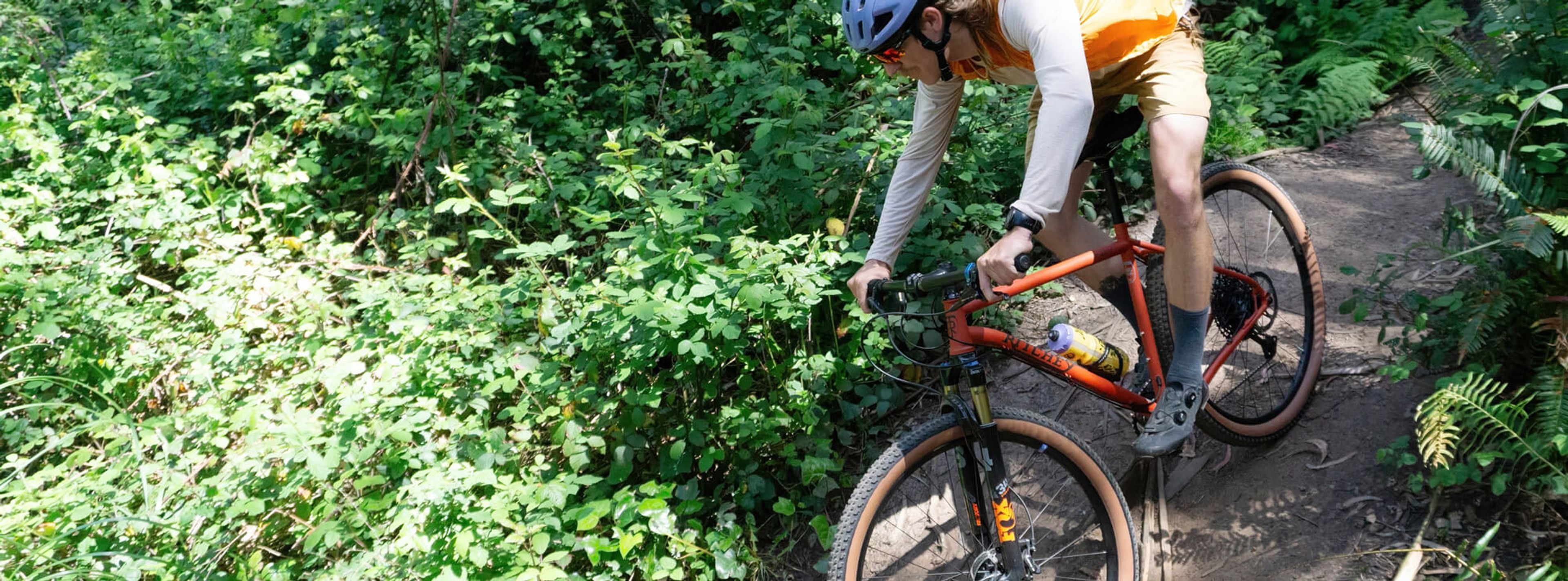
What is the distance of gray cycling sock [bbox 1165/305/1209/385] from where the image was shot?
2916mm

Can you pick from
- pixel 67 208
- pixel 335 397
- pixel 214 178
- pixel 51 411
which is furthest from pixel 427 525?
pixel 67 208

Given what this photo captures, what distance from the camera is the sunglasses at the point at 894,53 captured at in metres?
2.53

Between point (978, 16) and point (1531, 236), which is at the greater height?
point (978, 16)

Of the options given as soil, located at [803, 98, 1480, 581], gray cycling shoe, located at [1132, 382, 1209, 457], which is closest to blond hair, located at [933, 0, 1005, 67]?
gray cycling shoe, located at [1132, 382, 1209, 457]

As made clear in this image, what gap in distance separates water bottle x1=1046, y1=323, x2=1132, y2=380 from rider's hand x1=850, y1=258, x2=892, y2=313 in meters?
0.59

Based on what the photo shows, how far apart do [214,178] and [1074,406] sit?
17.7 feet

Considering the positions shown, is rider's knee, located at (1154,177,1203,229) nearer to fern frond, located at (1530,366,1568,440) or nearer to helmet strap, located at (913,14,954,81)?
helmet strap, located at (913,14,954,81)

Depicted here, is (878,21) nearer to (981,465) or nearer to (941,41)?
(941,41)

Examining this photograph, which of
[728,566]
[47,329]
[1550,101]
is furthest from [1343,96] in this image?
[47,329]

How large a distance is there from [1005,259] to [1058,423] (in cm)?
82

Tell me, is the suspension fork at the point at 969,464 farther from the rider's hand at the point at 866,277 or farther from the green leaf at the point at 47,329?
the green leaf at the point at 47,329

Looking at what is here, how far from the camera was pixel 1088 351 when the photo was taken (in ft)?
9.87

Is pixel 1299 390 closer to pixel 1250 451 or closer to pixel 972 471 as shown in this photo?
pixel 1250 451

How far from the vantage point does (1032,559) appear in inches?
123
